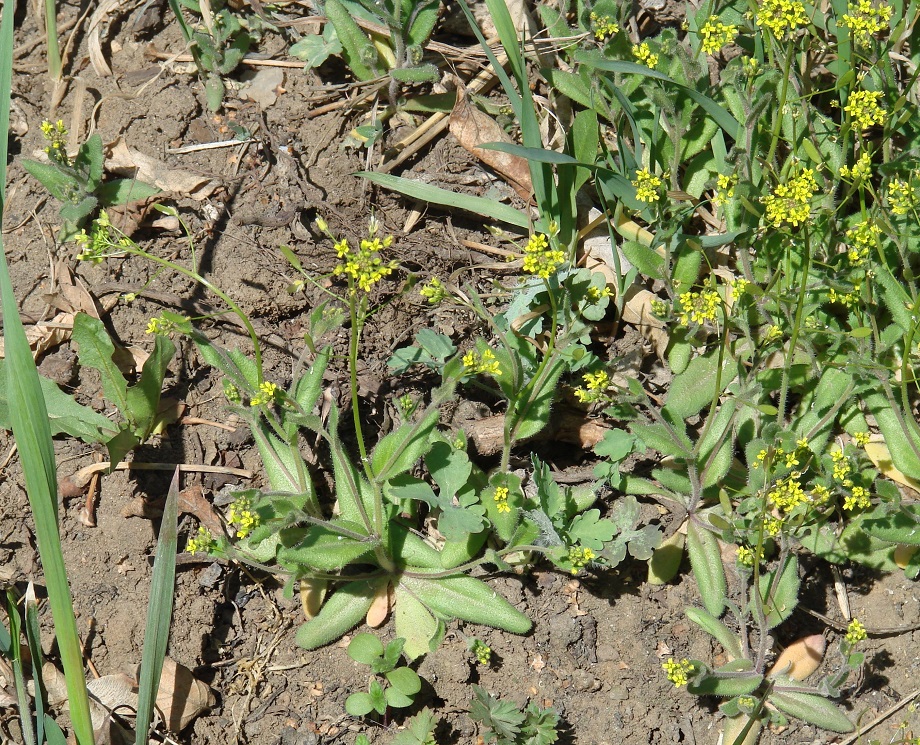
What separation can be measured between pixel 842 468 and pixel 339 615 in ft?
7.22

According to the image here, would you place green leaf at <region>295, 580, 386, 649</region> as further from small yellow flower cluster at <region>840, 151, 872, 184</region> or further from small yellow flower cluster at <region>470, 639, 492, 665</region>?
small yellow flower cluster at <region>840, 151, 872, 184</region>

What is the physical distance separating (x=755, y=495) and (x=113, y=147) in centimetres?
365

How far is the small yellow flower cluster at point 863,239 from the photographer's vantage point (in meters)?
3.38

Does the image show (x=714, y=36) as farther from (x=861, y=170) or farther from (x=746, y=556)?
(x=746, y=556)

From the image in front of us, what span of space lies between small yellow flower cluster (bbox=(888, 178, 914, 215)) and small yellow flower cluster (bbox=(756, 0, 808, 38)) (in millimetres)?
793

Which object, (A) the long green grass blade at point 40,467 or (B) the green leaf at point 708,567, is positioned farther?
(B) the green leaf at point 708,567

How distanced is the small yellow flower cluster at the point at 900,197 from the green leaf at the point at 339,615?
277 cm

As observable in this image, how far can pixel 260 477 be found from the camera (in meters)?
3.91

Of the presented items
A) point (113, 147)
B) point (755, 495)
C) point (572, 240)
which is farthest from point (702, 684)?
point (113, 147)

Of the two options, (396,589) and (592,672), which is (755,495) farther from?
(396,589)

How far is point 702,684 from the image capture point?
3369 millimetres

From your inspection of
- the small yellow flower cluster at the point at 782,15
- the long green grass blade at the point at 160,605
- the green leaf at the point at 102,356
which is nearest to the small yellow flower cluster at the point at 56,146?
the green leaf at the point at 102,356

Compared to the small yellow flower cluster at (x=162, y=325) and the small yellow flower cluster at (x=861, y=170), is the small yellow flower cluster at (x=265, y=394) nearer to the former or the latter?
the small yellow flower cluster at (x=162, y=325)

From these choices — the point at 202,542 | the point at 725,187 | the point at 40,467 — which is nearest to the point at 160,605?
the point at 202,542
